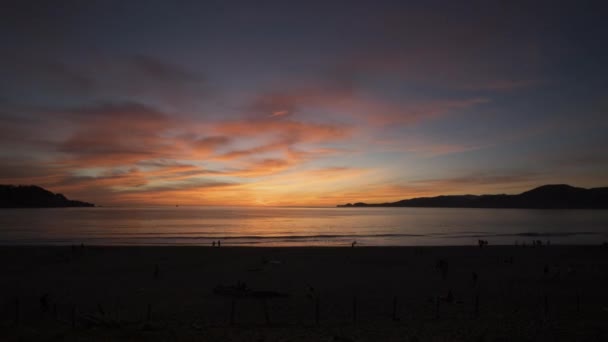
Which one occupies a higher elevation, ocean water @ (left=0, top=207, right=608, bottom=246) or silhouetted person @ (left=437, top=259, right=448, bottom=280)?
silhouetted person @ (left=437, top=259, right=448, bottom=280)

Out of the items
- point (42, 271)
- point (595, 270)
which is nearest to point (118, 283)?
point (42, 271)

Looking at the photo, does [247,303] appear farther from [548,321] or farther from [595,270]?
[595,270]

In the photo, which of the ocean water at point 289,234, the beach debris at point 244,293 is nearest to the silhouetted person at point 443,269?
the beach debris at point 244,293

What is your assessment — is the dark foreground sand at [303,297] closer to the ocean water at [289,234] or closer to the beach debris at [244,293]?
the beach debris at [244,293]

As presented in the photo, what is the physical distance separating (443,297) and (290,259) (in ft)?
66.9

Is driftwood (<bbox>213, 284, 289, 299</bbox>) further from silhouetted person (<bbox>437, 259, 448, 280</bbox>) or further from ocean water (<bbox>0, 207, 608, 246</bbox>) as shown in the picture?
ocean water (<bbox>0, 207, 608, 246</bbox>)

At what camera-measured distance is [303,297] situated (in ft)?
79.5

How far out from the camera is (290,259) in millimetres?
41156

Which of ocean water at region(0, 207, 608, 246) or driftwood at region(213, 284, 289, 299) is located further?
ocean water at region(0, 207, 608, 246)

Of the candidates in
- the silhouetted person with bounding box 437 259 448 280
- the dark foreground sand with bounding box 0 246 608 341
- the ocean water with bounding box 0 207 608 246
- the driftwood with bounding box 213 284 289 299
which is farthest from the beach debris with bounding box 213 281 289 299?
the ocean water with bounding box 0 207 608 246

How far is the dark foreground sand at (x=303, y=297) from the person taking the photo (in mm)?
16312

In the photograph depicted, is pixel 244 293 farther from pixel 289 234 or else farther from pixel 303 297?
pixel 289 234

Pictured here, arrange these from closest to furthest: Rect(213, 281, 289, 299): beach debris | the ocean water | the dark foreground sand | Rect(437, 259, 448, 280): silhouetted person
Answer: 1. the dark foreground sand
2. Rect(213, 281, 289, 299): beach debris
3. Rect(437, 259, 448, 280): silhouetted person
4. the ocean water

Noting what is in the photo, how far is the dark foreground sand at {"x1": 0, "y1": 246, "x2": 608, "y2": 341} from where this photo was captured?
1631 centimetres
